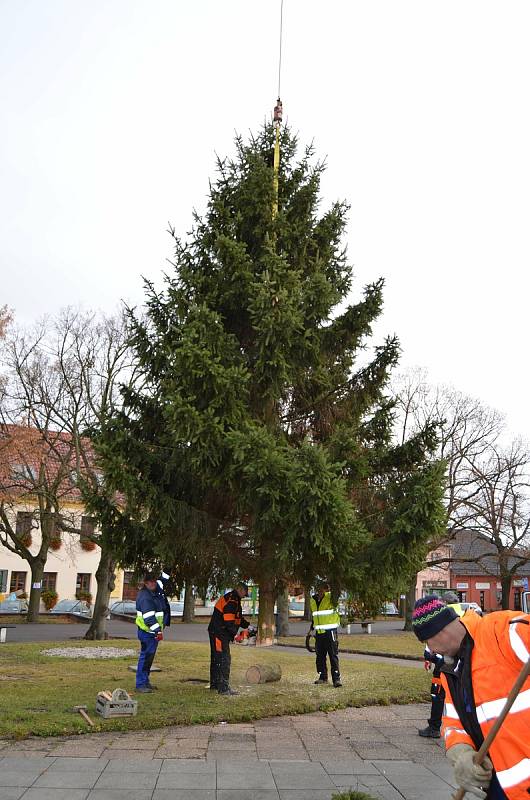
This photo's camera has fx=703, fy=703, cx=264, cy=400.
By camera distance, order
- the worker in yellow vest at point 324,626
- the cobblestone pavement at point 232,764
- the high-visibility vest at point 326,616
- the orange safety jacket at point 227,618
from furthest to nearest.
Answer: the high-visibility vest at point 326,616 < the worker in yellow vest at point 324,626 < the orange safety jacket at point 227,618 < the cobblestone pavement at point 232,764

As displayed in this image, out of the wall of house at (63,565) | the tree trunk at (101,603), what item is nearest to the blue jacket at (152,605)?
the tree trunk at (101,603)

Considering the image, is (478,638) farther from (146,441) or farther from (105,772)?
(146,441)

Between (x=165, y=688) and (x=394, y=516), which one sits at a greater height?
(x=394, y=516)

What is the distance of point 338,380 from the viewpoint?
13.5 metres

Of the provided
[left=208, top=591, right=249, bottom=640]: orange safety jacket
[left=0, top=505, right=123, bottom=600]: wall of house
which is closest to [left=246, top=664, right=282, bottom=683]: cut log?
[left=208, top=591, right=249, bottom=640]: orange safety jacket

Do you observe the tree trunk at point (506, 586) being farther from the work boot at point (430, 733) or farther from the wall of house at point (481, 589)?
the work boot at point (430, 733)

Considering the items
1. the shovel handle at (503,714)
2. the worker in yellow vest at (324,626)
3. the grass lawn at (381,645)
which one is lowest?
the grass lawn at (381,645)

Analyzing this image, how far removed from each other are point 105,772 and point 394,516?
6.03 meters

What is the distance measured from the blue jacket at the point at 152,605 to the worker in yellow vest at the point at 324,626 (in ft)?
8.89

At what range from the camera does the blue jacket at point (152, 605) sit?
11320 millimetres

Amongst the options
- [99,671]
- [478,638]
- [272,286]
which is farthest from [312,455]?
[99,671]

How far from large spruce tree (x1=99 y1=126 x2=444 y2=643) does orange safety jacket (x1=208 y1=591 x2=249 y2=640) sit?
692mm

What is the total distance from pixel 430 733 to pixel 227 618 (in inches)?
149

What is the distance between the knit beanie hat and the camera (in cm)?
357
